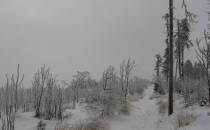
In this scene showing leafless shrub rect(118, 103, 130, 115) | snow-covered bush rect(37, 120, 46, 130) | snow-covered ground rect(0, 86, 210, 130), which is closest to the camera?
snow-covered ground rect(0, 86, 210, 130)

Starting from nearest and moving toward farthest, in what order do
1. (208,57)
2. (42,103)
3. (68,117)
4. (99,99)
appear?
(208,57)
(68,117)
(99,99)
(42,103)

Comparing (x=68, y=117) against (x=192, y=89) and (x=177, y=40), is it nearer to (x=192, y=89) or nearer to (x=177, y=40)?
(x=192, y=89)

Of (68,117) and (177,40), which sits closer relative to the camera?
(68,117)

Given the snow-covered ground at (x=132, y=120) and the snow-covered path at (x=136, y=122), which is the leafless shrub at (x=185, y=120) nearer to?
the snow-covered ground at (x=132, y=120)

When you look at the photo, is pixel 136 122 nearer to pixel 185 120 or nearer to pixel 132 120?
pixel 132 120

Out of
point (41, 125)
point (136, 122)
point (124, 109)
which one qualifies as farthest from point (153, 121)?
point (41, 125)

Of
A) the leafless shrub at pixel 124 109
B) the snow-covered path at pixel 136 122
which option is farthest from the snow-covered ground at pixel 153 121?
the leafless shrub at pixel 124 109

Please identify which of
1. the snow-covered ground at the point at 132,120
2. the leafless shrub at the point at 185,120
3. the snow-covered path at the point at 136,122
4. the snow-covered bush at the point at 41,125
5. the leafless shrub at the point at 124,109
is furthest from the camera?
the leafless shrub at the point at 124,109

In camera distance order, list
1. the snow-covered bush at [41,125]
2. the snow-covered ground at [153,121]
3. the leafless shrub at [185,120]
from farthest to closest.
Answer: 1. the snow-covered bush at [41,125]
2. the leafless shrub at [185,120]
3. the snow-covered ground at [153,121]

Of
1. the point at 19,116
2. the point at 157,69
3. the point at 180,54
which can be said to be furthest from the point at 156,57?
the point at 19,116

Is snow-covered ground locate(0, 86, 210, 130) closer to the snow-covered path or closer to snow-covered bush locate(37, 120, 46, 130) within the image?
the snow-covered path

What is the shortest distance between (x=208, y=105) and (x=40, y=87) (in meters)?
13.0

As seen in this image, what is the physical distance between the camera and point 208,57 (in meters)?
15.6

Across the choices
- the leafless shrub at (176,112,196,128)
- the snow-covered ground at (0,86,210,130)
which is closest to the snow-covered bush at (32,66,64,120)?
the snow-covered ground at (0,86,210,130)
